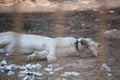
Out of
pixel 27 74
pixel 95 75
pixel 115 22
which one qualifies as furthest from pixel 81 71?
pixel 115 22

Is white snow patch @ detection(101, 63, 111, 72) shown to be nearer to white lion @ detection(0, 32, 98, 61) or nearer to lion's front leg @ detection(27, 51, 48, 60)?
white lion @ detection(0, 32, 98, 61)

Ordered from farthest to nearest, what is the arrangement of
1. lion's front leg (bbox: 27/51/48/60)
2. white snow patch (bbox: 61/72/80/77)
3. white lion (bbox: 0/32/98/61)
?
white lion (bbox: 0/32/98/61), lion's front leg (bbox: 27/51/48/60), white snow patch (bbox: 61/72/80/77)

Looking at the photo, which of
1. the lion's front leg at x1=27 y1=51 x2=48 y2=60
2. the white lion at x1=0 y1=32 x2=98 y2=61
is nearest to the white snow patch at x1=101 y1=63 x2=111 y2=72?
Result: the white lion at x1=0 y1=32 x2=98 y2=61

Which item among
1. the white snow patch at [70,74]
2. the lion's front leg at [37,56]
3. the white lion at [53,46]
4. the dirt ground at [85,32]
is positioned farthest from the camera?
the white lion at [53,46]

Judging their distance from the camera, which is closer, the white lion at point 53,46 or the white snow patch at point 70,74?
the white snow patch at point 70,74

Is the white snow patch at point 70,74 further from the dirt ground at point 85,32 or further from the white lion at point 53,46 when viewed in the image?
the white lion at point 53,46

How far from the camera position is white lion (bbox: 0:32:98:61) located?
3.97 meters

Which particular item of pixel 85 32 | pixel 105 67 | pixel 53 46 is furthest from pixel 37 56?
pixel 85 32

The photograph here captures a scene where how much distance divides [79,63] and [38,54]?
431 mm

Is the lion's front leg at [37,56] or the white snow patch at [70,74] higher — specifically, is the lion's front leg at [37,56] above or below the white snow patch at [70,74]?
below

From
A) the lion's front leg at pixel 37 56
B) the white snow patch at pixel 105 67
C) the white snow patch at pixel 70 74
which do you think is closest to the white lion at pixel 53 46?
the lion's front leg at pixel 37 56

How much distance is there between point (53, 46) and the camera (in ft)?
13.3

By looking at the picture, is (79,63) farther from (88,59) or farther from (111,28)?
(111,28)

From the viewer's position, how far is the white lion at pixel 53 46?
3.97 metres
